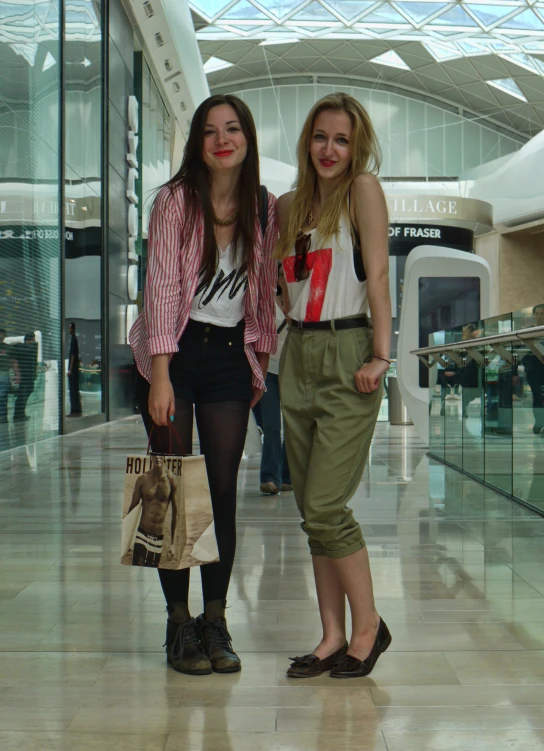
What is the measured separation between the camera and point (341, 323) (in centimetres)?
280

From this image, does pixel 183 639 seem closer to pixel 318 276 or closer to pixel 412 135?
pixel 318 276

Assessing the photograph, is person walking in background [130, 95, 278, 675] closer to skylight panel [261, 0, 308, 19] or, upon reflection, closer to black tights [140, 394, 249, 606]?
black tights [140, 394, 249, 606]

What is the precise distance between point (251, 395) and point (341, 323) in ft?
1.36

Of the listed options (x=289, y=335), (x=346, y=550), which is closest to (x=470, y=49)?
(x=289, y=335)

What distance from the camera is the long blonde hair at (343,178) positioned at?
110 inches

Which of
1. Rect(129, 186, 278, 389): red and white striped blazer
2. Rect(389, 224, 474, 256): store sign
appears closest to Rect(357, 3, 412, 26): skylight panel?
Rect(389, 224, 474, 256): store sign

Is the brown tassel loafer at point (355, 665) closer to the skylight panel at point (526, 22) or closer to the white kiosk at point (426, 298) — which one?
the white kiosk at point (426, 298)

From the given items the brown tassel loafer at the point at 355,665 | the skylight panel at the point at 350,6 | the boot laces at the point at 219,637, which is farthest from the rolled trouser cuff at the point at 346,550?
the skylight panel at the point at 350,6

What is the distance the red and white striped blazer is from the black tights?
148mm

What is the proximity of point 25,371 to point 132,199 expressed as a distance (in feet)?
30.0

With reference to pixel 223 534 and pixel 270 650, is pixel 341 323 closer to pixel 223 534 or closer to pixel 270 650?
pixel 223 534

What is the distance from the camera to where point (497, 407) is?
727 cm

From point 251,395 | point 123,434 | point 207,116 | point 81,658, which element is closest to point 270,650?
point 81,658

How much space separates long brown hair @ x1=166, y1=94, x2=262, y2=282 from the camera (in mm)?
2898
